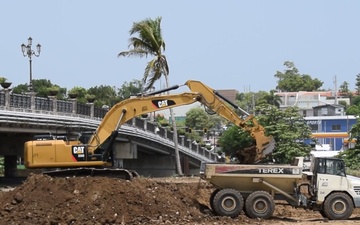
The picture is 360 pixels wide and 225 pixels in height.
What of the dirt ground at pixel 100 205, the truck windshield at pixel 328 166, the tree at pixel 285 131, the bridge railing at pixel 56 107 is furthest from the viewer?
the tree at pixel 285 131

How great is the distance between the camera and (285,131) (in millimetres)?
59625

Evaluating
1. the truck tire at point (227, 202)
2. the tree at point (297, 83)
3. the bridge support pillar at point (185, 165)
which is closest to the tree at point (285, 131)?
the bridge support pillar at point (185, 165)

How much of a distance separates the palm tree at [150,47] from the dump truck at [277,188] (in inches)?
945

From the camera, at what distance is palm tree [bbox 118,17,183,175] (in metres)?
50.3

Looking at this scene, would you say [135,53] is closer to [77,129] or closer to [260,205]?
[77,129]

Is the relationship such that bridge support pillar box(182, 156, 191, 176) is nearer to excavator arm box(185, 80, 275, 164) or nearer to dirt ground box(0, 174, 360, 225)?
excavator arm box(185, 80, 275, 164)

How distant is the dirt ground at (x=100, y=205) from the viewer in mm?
23672

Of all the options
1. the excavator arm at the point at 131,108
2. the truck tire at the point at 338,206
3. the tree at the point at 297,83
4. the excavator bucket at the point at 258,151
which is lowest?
the truck tire at the point at 338,206

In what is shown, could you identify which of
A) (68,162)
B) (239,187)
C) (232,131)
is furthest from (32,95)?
(232,131)

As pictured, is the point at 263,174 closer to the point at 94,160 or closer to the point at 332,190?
the point at 332,190

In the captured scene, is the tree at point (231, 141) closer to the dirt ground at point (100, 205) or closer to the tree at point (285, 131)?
the tree at point (285, 131)

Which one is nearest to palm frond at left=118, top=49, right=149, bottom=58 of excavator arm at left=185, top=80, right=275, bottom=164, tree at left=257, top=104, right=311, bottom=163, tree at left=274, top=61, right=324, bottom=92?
tree at left=257, top=104, right=311, bottom=163

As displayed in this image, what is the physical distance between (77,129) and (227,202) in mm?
28326

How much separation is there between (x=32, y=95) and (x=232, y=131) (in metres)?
37.8
